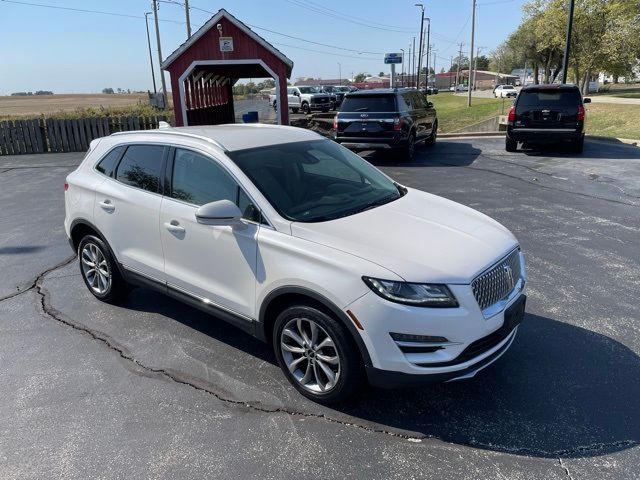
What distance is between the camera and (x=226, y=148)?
3.76 metres

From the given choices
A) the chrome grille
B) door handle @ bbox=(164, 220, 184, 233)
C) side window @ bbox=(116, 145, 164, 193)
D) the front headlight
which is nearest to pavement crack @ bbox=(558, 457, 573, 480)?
the chrome grille

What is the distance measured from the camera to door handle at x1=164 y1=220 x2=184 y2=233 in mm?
3822

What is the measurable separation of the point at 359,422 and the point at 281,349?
2.29ft

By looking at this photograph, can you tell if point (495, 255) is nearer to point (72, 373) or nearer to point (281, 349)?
point (281, 349)

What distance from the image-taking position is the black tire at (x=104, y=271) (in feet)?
15.3

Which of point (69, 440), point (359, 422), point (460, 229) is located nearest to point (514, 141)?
point (460, 229)

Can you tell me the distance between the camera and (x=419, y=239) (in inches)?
125

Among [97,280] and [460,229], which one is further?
[97,280]

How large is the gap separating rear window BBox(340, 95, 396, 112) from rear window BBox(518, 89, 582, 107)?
351 cm

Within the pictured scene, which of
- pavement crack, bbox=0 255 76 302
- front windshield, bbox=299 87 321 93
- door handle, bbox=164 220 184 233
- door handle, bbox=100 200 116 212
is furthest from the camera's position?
front windshield, bbox=299 87 321 93

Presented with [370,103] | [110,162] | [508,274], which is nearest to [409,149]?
[370,103]

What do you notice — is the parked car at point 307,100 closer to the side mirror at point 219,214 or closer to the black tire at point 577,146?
the black tire at point 577,146

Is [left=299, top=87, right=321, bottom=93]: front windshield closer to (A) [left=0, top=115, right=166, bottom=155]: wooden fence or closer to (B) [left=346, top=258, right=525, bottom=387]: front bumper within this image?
(A) [left=0, top=115, right=166, bottom=155]: wooden fence

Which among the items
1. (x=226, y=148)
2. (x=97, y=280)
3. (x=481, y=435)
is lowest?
(x=481, y=435)
